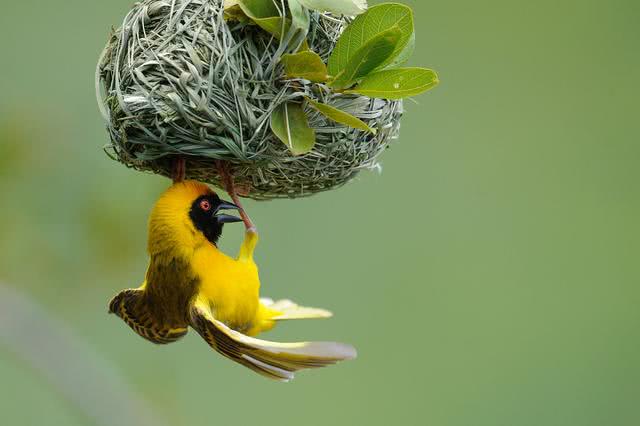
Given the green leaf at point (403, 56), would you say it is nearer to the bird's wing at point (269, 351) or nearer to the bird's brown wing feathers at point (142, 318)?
the bird's wing at point (269, 351)

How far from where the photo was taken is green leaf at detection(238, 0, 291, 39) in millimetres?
2104

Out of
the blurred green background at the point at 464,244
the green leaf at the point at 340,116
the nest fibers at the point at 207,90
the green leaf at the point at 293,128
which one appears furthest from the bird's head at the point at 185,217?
the blurred green background at the point at 464,244

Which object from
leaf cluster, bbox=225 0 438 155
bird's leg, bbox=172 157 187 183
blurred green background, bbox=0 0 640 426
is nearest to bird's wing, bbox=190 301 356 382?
bird's leg, bbox=172 157 187 183

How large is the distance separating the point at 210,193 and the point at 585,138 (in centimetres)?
469

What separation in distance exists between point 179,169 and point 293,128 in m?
0.40

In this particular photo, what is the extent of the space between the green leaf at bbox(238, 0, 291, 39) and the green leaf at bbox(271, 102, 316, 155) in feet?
0.56

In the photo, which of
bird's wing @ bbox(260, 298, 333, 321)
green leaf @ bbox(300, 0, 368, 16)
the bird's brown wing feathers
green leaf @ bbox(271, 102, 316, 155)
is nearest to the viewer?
green leaf @ bbox(300, 0, 368, 16)

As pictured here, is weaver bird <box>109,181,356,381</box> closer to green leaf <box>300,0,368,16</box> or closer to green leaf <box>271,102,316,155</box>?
green leaf <box>271,102,316,155</box>

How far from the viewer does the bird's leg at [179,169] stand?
2.43 meters

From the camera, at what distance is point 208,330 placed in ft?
7.92

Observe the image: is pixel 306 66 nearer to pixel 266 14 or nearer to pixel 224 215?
pixel 266 14

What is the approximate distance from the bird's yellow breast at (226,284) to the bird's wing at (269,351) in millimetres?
Result: 73

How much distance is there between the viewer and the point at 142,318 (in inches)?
107

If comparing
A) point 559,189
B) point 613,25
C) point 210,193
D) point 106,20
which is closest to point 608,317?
point 559,189
